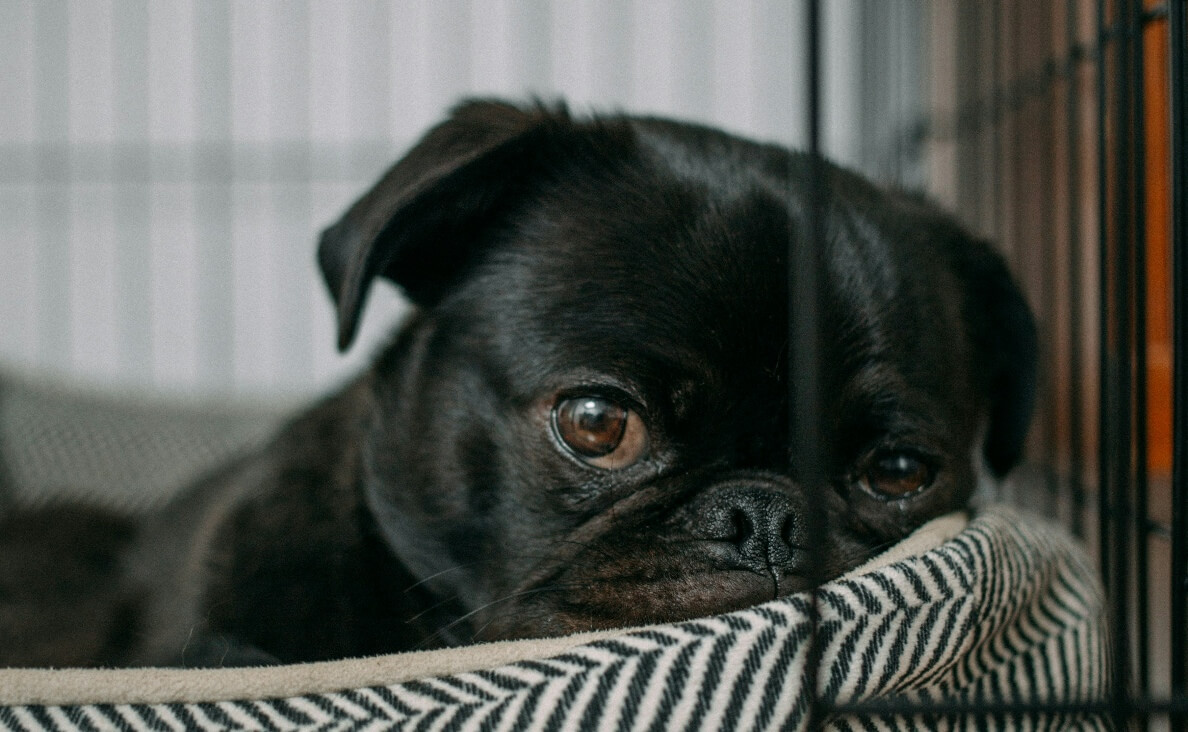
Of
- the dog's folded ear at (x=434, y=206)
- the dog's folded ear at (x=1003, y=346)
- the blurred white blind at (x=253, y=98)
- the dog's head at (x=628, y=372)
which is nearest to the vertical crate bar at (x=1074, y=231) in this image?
the dog's folded ear at (x=1003, y=346)

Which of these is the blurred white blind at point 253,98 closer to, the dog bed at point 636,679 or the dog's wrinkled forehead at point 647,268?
the dog's wrinkled forehead at point 647,268

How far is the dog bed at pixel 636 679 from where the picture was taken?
0.76 m

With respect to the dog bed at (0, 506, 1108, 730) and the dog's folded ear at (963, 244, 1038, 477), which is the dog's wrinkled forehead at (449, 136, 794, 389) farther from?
the dog's folded ear at (963, 244, 1038, 477)

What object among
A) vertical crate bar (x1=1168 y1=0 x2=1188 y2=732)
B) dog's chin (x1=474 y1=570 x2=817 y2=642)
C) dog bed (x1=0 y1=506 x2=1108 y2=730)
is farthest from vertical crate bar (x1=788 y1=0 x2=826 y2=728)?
vertical crate bar (x1=1168 y1=0 x2=1188 y2=732)

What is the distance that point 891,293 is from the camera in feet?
3.87

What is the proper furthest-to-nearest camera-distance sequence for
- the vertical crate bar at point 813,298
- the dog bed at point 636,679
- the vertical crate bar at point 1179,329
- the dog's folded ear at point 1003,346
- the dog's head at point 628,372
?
1. the dog's folded ear at point 1003,346
2. the dog's head at point 628,372
3. the vertical crate bar at point 1179,329
4. the dog bed at point 636,679
5. the vertical crate bar at point 813,298

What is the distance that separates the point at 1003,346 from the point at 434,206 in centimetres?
98

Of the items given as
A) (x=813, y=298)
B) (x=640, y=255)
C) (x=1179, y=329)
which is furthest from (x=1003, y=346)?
(x=813, y=298)

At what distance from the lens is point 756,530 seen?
99cm

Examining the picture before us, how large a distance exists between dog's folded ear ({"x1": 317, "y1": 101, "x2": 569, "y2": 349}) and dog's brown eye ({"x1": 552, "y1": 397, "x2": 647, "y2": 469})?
1.02 feet

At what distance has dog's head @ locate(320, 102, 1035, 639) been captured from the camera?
1031 mm

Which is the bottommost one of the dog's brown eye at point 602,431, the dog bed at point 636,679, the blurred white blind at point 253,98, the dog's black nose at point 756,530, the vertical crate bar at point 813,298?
the dog bed at point 636,679

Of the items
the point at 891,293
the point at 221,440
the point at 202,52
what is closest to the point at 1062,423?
the point at 891,293

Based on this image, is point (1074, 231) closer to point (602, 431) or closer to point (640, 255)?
point (640, 255)
